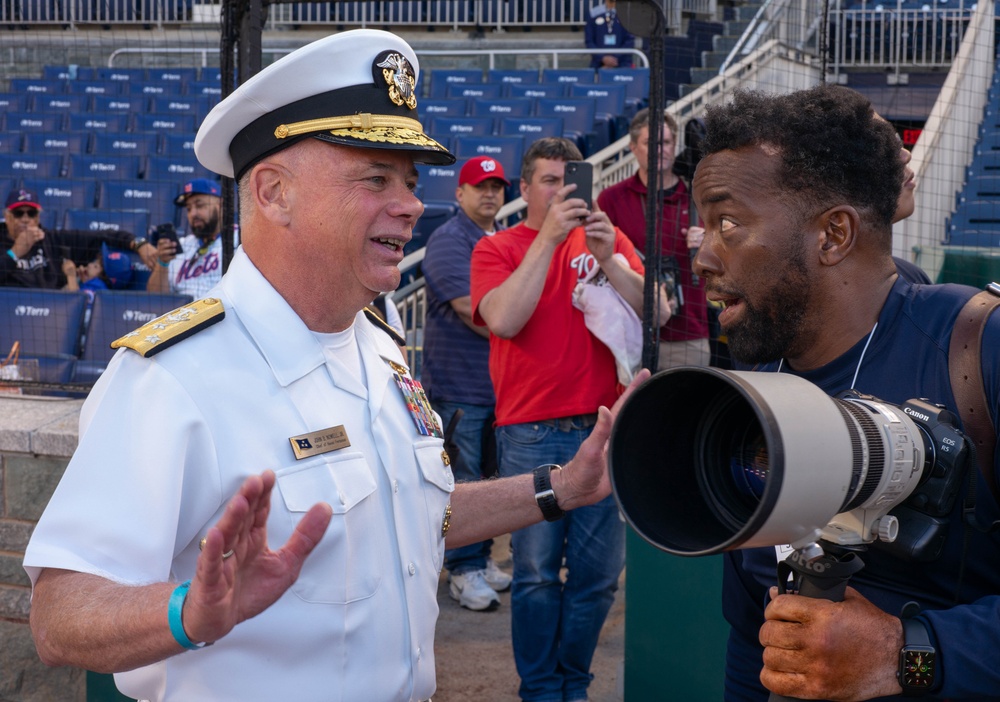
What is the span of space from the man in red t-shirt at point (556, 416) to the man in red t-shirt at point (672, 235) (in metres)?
0.28

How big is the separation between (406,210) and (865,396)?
2.94 ft

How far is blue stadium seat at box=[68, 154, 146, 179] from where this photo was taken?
906 cm

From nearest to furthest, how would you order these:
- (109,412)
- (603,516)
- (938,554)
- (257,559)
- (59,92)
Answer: (257,559) < (938,554) < (109,412) < (603,516) < (59,92)

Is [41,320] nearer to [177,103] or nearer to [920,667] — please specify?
[920,667]

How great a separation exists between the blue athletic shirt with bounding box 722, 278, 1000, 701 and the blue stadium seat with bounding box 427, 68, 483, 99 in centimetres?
986

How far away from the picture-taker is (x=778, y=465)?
1.29 m

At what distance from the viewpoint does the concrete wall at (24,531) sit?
3488 mm

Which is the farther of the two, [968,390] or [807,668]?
[968,390]

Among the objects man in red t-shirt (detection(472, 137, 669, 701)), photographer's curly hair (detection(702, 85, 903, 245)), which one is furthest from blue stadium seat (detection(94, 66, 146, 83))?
photographer's curly hair (detection(702, 85, 903, 245))

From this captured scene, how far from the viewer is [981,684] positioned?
1.45 meters

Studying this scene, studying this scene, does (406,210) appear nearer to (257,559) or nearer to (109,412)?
(109,412)

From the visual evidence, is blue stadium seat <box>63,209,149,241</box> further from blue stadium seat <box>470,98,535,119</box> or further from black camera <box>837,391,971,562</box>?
black camera <box>837,391,971,562</box>

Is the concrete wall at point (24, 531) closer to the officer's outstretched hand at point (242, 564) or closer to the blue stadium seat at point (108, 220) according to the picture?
the officer's outstretched hand at point (242, 564)

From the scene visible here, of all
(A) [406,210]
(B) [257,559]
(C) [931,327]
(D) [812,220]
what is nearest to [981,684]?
(C) [931,327]
